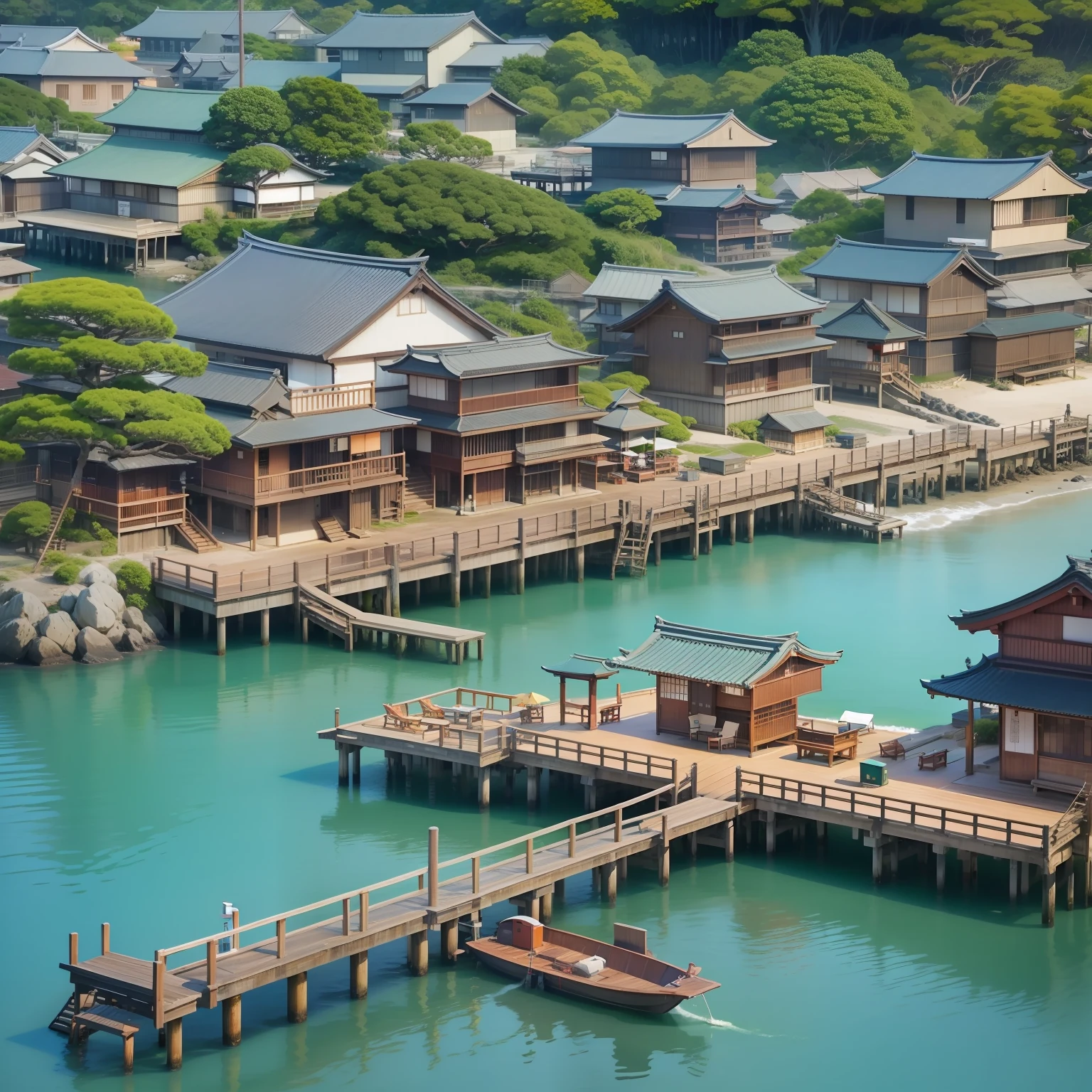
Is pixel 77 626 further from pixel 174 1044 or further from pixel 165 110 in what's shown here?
pixel 165 110

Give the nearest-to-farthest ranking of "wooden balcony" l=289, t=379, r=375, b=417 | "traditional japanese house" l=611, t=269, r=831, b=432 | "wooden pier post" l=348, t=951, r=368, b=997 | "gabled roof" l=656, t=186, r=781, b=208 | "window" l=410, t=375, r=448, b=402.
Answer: "wooden pier post" l=348, t=951, r=368, b=997 → "wooden balcony" l=289, t=379, r=375, b=417 → "window" l=410, t=375, r=448, b=402 → "traditional japanese house" l=611, t=269, r=831, b=432 → "gabled roof" l=656, t=186, r=781, b=208

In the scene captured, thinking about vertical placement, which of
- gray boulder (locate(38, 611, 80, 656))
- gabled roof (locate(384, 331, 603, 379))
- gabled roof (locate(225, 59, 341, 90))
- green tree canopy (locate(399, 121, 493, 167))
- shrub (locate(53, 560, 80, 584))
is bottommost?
gray boulder (locate(38, 611, 80, 656))

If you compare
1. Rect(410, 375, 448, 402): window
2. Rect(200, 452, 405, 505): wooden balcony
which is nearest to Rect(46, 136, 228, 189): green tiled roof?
Rect(410, 375, 448, 402): window

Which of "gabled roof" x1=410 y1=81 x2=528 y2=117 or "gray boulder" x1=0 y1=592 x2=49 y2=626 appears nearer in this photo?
"gray boulder" x1=0 y1=592 x2=49 y2=626

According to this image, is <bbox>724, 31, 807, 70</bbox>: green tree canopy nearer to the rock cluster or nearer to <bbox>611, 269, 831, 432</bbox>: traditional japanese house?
<bbox>611, 269, 831, 432</bbox>: traditional japanese house

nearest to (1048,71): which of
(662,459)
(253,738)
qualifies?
(662,459)

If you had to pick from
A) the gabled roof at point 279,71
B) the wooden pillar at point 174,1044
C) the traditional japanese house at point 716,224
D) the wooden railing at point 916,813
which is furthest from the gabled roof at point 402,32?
the wooden pillar at point 174,1044

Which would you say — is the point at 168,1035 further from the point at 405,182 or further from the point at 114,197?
the point at 114,197
